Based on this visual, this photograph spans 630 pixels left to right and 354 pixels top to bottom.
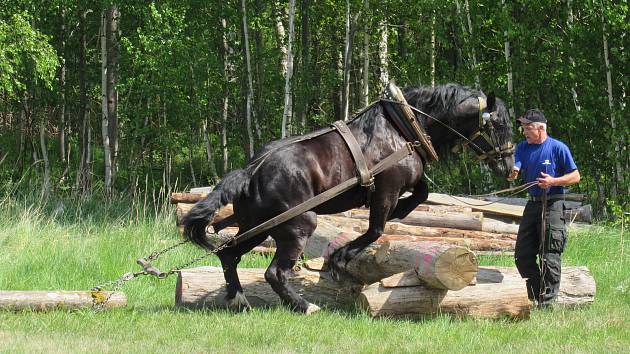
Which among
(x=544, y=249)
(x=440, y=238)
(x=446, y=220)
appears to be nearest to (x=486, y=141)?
(x=544, y=249)

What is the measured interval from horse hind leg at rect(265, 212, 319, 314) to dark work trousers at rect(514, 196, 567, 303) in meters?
2.23

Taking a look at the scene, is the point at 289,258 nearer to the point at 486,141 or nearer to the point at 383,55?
the point at 486,141

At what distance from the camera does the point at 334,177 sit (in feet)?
27.2

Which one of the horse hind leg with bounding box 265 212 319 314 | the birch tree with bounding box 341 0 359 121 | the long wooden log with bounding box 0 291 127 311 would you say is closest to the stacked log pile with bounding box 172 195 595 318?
the horse hind leg with bounding box 265 212 319 314

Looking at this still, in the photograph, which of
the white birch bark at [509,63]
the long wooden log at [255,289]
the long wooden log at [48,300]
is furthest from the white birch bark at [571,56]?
the long wooden log at [48,300]

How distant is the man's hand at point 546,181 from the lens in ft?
27.8

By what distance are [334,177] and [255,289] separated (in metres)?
1.32

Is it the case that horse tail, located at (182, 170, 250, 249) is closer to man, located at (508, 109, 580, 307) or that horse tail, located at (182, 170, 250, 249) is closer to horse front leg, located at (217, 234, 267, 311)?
horse front leg, located at (217, 234, 267, 311)

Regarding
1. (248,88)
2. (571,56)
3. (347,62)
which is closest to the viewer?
(571,56)

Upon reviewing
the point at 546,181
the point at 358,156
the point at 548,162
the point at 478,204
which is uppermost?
the point at 358,156

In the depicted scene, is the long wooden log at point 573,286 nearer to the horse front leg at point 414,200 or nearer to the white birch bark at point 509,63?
the horse front leg at point 414,200

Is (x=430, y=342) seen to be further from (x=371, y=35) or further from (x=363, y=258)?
(x=371, y=35)

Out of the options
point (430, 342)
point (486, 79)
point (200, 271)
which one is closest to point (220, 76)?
point (486, 79)

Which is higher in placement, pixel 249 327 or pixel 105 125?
pixel 105 125
